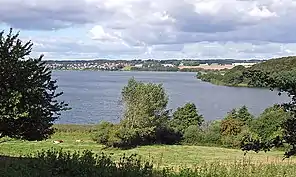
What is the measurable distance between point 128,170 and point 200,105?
70809 mm

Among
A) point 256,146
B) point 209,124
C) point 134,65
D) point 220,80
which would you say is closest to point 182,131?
point 209,124

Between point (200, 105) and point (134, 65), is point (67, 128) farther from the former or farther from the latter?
point (134, 65)

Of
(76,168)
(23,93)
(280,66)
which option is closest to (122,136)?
(23,93)

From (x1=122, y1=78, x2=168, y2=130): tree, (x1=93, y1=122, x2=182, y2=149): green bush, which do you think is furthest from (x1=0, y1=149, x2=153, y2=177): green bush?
(x1=122, y1=78, x2=168, y2=130): tree

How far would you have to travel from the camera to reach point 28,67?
1109cm

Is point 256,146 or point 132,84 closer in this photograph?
point 256,146

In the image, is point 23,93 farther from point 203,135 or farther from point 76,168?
point 203,135

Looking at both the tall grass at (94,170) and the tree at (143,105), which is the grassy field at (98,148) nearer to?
the tree at (143,105)

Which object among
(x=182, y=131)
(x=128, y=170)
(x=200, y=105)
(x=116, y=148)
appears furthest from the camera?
(x=200, y=105)

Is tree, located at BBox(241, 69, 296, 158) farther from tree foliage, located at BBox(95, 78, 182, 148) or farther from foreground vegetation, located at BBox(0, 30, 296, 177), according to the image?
tree foliage, located at BBox(95, 78, 182, 148)

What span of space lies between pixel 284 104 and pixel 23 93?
8019 mm

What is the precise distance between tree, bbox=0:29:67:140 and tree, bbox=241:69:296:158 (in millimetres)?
7368

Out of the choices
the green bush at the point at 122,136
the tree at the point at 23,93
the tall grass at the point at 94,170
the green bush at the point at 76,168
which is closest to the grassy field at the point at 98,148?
the green bush at the point at 122,136

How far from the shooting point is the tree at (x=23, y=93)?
10.5 m
